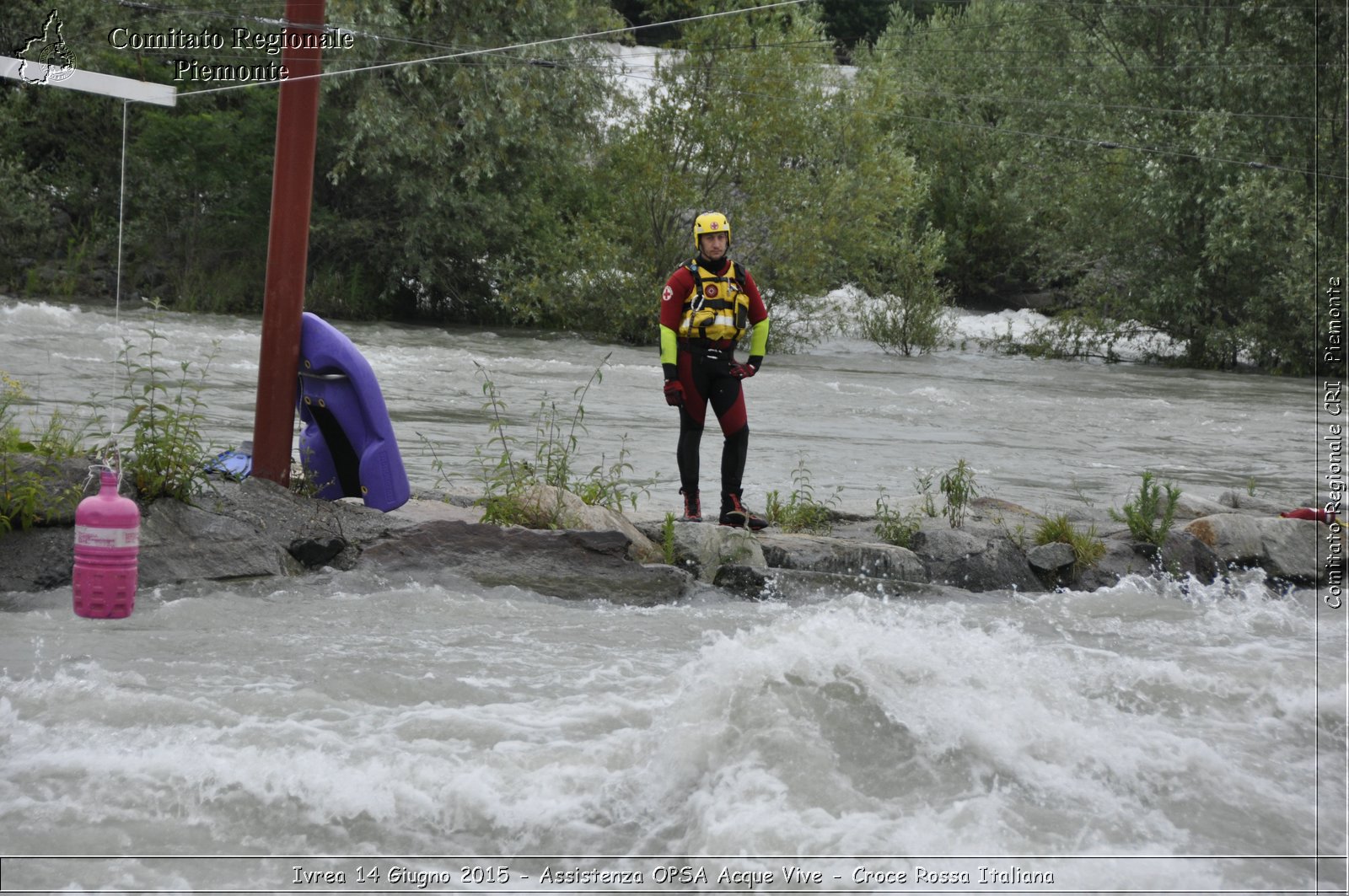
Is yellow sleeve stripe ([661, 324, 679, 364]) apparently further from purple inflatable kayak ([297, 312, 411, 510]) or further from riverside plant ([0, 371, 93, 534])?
riverside plant ([0, 371, 93, 534])

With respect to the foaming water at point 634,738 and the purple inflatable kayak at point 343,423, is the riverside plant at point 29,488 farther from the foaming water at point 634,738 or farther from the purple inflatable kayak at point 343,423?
the purple inflatable kayak at point 343,423

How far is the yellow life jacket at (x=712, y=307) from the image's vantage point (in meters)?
8.59

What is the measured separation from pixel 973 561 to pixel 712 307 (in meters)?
2.26

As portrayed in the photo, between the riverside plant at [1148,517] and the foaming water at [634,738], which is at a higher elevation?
the riverside plant at [1148,517]

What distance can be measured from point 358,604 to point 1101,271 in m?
29.1

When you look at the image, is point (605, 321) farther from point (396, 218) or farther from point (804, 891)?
point (804, 891)

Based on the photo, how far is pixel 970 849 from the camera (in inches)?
164

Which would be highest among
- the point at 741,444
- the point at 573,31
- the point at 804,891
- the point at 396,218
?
the point at 573,31

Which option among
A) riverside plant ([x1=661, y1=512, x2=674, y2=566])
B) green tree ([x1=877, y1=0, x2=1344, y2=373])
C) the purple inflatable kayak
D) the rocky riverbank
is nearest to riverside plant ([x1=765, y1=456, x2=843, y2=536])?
the rocky riverbank

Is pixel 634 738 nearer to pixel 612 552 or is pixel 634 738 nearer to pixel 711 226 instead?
pixel 612 552

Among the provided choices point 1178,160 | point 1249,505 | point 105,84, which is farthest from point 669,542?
point 1178,160

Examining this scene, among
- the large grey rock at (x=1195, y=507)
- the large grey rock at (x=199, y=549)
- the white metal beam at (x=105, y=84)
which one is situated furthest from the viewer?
the large grey rock at (x=1195, y=507)

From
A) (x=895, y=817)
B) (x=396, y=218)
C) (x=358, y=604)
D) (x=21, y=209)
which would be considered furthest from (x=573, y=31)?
(x=895, y=817)

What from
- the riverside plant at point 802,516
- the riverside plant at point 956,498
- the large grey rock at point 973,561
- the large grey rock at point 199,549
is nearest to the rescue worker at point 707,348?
the riverside plant at point 802,516
